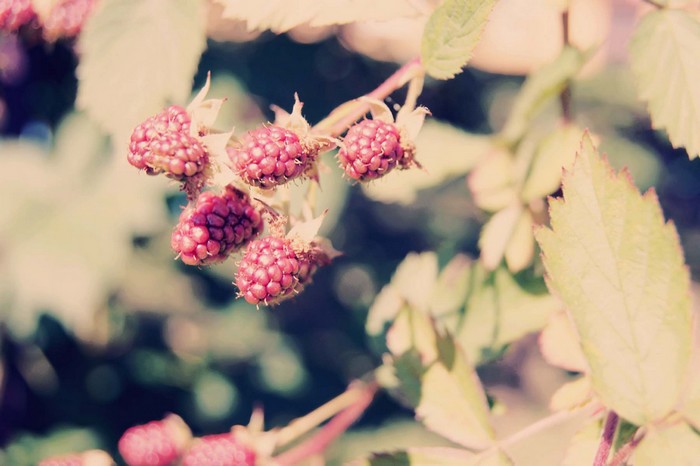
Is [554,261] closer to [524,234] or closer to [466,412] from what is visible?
[466,412]

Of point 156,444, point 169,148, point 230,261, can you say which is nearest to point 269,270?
point 169,148

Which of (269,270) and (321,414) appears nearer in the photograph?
(269,270)

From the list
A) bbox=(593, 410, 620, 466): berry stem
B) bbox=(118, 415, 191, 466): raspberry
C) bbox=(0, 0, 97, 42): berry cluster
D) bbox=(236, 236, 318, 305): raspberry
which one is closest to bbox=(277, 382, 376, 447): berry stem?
bbox=(118, 415, 191, 466): raspberry

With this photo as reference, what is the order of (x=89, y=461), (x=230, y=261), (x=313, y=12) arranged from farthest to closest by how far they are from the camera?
(x=230, y=261), (x=89, y=461), (x=313, y=12)

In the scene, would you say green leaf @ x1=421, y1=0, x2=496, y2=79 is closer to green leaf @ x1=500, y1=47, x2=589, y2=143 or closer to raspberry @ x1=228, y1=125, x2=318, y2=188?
raspberry @ x1=228, y1=125, x2=318, y2=188

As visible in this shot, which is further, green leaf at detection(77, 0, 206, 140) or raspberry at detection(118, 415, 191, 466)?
raspberry at detection(118, 415, 191, 466)

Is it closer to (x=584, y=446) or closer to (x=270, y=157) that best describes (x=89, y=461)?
(x=270, y=157)

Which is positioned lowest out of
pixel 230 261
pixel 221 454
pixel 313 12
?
pixel 230 261
